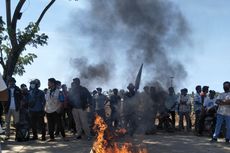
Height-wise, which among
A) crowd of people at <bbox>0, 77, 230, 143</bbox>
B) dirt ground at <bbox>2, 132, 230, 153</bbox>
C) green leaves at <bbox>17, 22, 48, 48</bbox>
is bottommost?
dirt ground at <bbox>2, 132, 230, 153</bbox>

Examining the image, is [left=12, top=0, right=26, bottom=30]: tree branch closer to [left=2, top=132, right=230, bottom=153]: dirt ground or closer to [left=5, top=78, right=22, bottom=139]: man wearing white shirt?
[left=5, top=78, right=22, bottom=139]: man wearing white shirt

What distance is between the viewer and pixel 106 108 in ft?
54.5

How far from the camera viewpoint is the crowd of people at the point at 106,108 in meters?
13.2

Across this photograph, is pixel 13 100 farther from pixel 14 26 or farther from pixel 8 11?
pixel 8 11

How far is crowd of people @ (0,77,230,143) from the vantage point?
43.5 feet

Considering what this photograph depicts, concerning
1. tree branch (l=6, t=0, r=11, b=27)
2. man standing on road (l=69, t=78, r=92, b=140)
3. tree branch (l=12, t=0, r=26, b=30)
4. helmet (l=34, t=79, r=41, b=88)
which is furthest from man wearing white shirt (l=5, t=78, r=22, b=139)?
tree branch (l=6, t=0, r=11, b=27)

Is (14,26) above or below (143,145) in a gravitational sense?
above

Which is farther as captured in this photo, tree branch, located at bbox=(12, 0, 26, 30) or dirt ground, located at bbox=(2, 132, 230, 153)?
tree branch, located at bbox=(12, 0, 26, 30)

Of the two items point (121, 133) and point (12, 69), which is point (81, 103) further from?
point (12, 69)

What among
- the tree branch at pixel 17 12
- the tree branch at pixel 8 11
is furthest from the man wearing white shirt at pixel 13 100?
the tree branch at pixel 8 11

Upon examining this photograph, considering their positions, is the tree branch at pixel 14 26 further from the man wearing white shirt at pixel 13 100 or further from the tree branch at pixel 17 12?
the man wearing white shirt at pixel 13 100

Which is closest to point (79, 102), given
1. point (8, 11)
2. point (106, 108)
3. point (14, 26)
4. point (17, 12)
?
point (106, 108)

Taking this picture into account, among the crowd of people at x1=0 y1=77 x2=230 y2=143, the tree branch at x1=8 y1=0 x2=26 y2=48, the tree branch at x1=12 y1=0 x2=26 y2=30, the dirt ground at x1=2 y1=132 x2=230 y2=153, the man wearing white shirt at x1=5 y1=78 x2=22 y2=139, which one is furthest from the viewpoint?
the tree branch at x1=12 y1=0 x2=26 y2=30

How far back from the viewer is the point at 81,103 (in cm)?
1340
